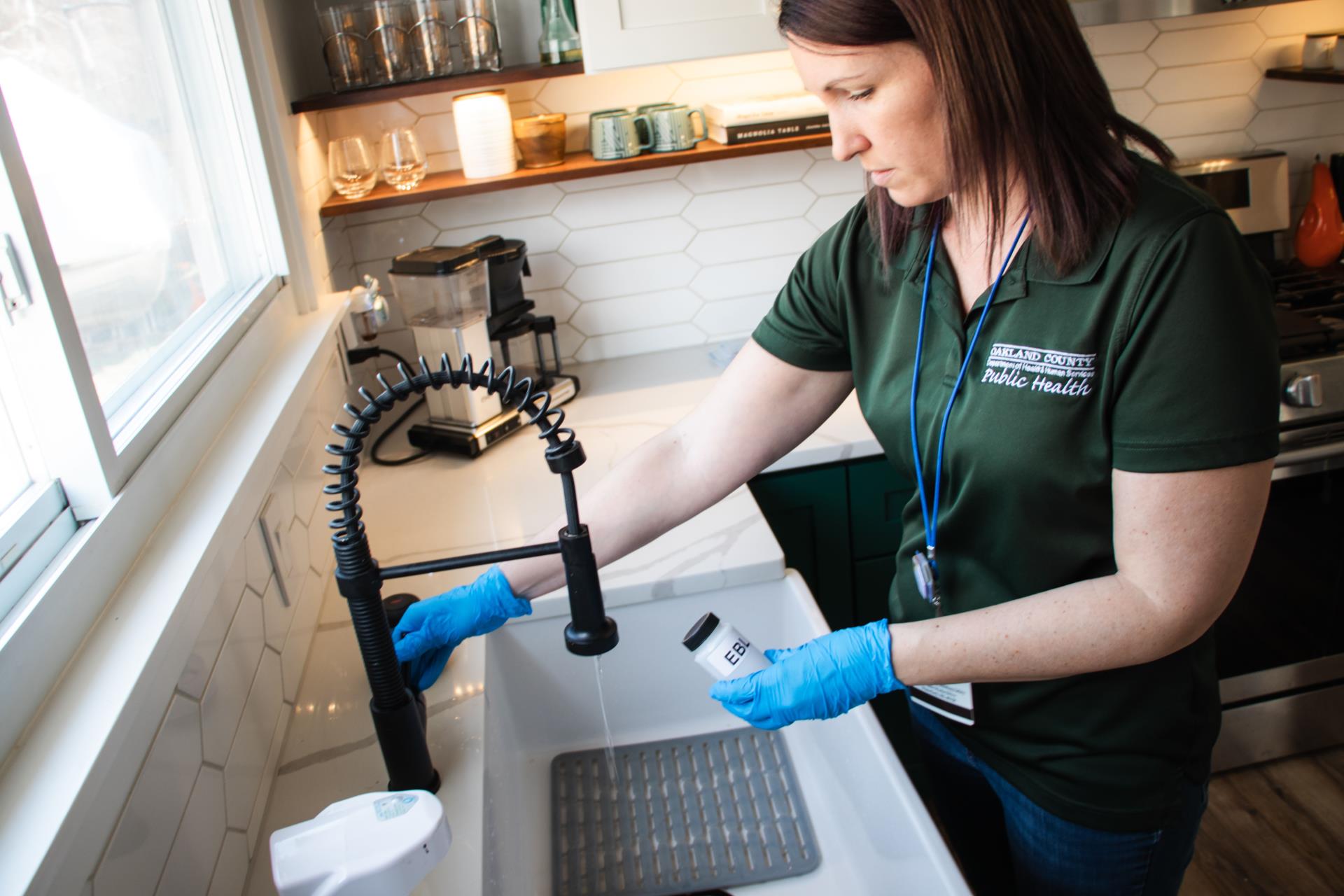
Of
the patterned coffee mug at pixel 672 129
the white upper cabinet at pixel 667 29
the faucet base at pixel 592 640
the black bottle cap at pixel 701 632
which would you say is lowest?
the black bottle cap at pixel 701 632

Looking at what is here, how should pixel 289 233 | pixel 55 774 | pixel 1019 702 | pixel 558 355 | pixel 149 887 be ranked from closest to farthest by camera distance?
1. pixel 55 774
2. pixel 149 887
3. pixel 1019 702
4. pixel 289 233
5. pixel 558 355

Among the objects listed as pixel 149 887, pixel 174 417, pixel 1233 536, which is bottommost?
pixel 149 887

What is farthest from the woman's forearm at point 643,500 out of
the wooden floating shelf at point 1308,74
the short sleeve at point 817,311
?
the wooden floating shelf at point 1308,74

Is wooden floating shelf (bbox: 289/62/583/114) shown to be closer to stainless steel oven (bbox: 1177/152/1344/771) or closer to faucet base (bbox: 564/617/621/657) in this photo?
faucet base (bbox: 564/617/621/657)

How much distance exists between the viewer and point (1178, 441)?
85 cm

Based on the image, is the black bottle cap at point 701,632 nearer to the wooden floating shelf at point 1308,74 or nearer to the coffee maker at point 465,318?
the coffee maker at point 465,318

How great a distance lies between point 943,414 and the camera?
102 cm

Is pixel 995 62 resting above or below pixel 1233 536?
above

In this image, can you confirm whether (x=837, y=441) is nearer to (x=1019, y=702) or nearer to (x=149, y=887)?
(x=1019, y=702)

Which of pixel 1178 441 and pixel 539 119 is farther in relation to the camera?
pixel 539 119

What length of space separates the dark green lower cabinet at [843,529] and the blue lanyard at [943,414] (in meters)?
0.70

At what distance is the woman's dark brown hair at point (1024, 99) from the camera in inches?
34.4

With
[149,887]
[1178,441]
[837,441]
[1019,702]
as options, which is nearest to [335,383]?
[837,441]

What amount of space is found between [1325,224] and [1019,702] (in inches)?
75.6
